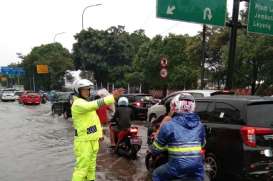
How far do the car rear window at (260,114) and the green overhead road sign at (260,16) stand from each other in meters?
8.18

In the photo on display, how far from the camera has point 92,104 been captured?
623 centimetres

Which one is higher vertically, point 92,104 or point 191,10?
point 191,10

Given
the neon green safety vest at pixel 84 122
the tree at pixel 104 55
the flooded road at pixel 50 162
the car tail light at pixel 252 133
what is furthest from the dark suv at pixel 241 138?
the tree at pixel 104 55

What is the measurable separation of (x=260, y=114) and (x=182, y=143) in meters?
3.47

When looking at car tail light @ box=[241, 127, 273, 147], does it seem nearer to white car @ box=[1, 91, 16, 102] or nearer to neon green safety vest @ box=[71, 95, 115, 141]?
neon green safety vest @ box=[71, 95, 115, 141]

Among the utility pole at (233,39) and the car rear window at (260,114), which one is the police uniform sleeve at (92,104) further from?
the utility pole at (233,39)

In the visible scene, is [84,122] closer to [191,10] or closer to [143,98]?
[191,10]

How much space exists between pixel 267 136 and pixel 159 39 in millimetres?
35191

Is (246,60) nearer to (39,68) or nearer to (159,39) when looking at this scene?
(159,39)

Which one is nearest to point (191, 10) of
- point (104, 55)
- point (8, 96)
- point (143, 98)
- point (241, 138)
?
point (241, 138)

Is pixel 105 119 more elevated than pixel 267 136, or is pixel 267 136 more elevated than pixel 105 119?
pixel 267 136

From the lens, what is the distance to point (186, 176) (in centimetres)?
453

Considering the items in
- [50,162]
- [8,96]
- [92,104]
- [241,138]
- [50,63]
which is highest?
[92,104]

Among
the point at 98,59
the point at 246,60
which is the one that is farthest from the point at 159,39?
the point at 246,60
